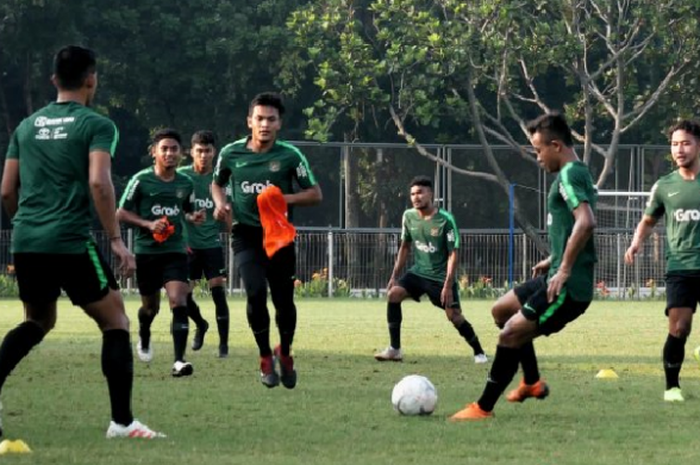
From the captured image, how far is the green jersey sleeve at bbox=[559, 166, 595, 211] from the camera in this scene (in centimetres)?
995

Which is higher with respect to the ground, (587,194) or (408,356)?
(587,194)

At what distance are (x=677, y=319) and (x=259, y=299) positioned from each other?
3072mm

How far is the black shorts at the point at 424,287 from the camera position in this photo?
1669 cm

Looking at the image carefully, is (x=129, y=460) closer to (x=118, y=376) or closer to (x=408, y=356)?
(x=118, y=376)

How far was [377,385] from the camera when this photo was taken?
13.1m

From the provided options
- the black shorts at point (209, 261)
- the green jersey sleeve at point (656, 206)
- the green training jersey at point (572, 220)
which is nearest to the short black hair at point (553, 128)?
the green training jersey at point (572, 220)

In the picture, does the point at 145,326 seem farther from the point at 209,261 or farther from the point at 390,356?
the point at 390,356

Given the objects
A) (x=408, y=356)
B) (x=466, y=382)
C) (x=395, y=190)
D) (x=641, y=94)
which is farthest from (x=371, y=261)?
(x=466, y=382)

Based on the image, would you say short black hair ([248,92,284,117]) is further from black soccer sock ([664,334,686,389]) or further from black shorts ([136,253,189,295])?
black soccer sock ([664,334,686,389])

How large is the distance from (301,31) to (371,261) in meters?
6.15

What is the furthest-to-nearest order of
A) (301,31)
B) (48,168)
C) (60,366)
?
(301,31), (60,366), (48,168)

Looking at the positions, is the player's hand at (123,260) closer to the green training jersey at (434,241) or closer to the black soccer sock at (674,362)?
the black soccer sock at (674,362)

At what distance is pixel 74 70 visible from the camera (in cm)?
882

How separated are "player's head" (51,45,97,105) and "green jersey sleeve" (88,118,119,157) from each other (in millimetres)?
224
